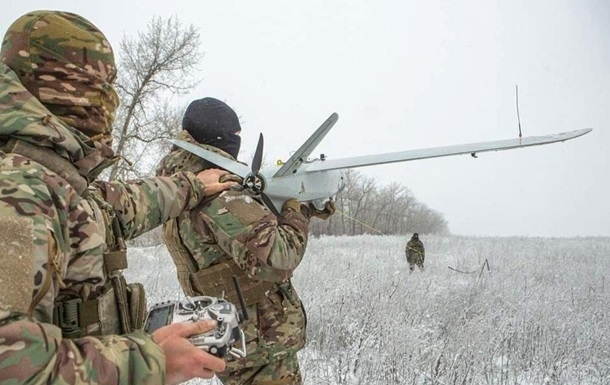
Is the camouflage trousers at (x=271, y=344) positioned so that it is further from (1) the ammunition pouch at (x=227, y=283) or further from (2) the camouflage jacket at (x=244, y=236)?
(2) the camouflage jacket at (x=244, y=236)

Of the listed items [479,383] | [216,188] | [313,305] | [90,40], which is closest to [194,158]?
[216,188]

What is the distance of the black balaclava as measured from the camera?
8.59ft

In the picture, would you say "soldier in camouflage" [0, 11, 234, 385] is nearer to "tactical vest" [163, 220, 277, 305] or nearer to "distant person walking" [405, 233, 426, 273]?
"tactical vest" [163, 220, 277, 305]

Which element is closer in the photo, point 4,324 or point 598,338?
point 4,324

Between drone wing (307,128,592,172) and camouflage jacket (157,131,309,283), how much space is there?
64cm

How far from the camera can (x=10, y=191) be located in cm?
89

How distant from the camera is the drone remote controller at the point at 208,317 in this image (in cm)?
108

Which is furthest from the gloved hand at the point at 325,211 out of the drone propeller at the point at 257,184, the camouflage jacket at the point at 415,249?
the camouflage jacket at the point at 415,249

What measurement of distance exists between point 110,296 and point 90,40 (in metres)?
0.81

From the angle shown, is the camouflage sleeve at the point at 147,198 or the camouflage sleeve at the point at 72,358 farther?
the camouflage sleeve at the point at 147,198

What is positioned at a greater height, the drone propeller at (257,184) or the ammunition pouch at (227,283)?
the drone propeller at (257,184)

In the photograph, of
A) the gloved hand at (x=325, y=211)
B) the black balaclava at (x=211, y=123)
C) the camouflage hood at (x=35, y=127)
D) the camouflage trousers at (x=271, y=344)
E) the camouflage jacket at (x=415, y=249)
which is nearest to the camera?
the camouflage hood at (x=35, y=127)

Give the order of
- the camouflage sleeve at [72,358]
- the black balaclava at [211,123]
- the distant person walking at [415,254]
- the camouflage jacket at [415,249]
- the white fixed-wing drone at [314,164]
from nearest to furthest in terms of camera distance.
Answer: the camouflage sleeve at [72,358] < the white fixed-wing drone at [314,164] < the black balaclava at [211,123] < the distant person walking at [415,254] < the camouflage jacket at [415,249]

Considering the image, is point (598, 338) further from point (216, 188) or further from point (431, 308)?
point (216, 188)
